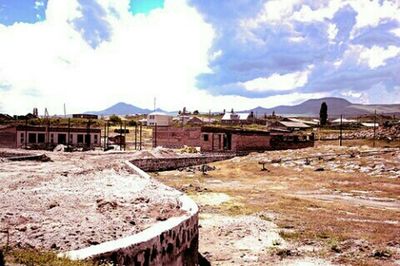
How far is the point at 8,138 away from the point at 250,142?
27.9 metres

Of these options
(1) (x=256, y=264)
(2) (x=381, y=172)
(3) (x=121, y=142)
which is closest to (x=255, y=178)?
(2) (x=381, y=172)

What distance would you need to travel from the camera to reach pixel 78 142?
65.1 m

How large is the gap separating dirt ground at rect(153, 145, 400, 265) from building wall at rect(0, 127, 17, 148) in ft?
83.7

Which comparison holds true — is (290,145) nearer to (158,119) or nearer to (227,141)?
(227,141)

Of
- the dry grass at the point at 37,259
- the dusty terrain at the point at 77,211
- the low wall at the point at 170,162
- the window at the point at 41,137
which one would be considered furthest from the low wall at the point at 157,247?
the window at the point at 41,137

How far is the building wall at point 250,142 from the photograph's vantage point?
5531 cm

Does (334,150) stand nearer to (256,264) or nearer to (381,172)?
(381,172)

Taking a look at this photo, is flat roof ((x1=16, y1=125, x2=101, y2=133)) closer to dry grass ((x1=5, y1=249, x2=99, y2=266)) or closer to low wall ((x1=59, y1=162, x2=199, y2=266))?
low wall ((x1=59, y1=162, x2=199, y2=266))

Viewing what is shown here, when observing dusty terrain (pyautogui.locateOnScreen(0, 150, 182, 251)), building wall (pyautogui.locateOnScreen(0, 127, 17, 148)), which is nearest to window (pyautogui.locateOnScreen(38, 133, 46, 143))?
building wall (pyautogui.locateOnScreen(0, 127, 17, 148))

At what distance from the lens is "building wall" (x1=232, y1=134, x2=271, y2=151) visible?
55.3 meters

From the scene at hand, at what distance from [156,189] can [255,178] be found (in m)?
21.8

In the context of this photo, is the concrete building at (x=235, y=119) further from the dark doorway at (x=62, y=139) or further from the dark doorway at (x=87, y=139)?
the dark doorway at (x=62, y=139)

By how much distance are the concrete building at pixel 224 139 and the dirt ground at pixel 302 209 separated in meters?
9.28

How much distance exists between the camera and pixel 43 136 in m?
61.3
